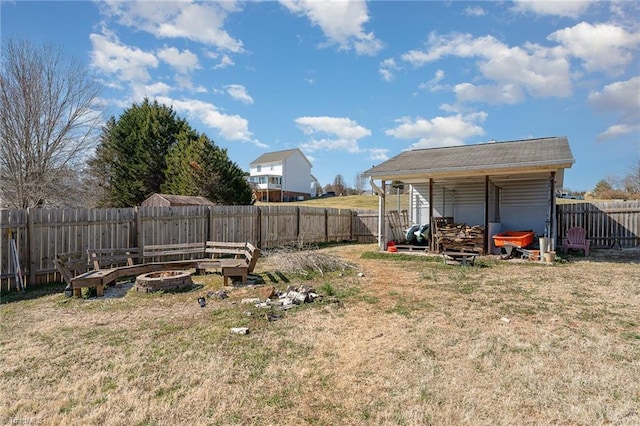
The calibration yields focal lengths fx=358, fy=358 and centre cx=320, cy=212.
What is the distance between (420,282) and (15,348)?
689 centimetres

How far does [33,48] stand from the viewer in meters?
14.3

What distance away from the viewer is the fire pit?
6.82 meters

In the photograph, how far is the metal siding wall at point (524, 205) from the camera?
13.6 metres

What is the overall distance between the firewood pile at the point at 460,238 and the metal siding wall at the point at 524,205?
321 cm

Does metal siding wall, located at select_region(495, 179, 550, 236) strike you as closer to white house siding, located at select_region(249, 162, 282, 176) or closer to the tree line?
the tree line

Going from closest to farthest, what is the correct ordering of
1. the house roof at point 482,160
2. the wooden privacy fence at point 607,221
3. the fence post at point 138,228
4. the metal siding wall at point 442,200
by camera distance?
the fence post at point 138,228 < the house roof at point 482,160 < the wooden privacy fence at point 607,221 < the metal siding wall at point 442,200

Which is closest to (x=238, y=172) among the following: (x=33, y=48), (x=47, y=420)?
(x=33, y=48)

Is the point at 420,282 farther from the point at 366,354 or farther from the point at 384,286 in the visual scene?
the point at 366,354

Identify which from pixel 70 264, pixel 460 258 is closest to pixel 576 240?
pixel 460 258

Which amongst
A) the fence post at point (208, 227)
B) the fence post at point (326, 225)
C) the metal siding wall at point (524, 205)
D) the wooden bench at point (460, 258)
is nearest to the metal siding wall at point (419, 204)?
the metal siding wall at point (524, 205)

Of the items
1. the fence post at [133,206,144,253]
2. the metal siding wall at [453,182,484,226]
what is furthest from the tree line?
the metal siding wall at [453,182,484,226]

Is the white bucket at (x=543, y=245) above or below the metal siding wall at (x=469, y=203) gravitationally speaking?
below

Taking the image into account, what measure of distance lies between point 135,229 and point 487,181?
10.7 m

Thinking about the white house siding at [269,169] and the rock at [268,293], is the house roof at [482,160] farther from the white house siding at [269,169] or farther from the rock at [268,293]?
the white house siding at [269,169]
